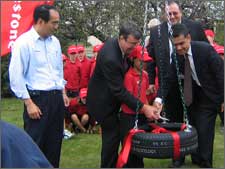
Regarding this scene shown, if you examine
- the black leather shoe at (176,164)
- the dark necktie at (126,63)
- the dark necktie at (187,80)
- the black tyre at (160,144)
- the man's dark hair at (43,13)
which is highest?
the man's dark hair at (43,13)

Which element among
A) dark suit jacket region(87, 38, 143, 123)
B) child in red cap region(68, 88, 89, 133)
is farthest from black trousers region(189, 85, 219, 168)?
child in red cap region(68, 88, 89, 133)

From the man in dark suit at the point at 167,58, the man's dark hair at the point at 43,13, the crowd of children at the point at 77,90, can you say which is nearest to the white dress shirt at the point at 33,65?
the man's dark hair at the point at 43,13

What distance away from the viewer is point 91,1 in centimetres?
1342

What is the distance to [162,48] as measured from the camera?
549 centimetres

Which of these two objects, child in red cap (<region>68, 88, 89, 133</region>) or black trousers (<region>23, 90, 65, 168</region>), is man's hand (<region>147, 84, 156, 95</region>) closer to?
black trousers (<region>23, 90, 65, 168</region>)

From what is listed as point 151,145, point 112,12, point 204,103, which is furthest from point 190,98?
point 112,12

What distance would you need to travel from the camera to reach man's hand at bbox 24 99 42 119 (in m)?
4.49

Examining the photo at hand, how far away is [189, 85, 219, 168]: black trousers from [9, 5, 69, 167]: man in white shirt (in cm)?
156

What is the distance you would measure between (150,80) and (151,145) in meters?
1.44

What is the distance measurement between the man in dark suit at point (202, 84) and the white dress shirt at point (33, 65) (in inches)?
47.8

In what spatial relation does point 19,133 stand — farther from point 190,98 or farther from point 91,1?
point 91,1

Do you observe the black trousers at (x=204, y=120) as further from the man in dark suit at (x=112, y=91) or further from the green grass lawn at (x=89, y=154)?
the man in dark suit at (x=112, y=91)

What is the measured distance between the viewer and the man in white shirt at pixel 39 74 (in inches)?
177

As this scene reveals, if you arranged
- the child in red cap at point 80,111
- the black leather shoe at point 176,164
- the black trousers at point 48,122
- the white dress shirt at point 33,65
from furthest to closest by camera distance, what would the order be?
the child in red cap at point 80,111 → the black leather shoe at point 176,164 → the black trousers at point 48,122 → the white dress shirt at point 33,65
